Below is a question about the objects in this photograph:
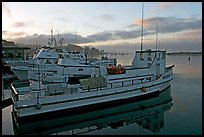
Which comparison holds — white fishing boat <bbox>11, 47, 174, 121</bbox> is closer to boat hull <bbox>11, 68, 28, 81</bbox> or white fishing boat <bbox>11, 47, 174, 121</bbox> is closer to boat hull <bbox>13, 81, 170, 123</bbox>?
boat hull <bbox>13, 81, 170, 123</bbox>

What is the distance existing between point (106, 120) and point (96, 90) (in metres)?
2.30

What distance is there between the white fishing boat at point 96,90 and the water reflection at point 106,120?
0.55m

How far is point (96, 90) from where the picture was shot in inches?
606

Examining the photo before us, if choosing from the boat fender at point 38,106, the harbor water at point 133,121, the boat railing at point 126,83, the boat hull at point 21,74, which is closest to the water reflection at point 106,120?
the harbor water at point 133,121

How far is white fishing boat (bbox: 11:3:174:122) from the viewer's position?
13086 millimetres

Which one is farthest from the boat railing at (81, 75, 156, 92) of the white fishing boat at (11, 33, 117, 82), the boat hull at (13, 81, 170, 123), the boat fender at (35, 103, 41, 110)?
the white fishing boat at (11, 33, 117, 82)

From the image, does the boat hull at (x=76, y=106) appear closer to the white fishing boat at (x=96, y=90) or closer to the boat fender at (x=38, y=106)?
the white fishing boat at (x=96, y=90)

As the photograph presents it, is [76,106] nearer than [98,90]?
Yes

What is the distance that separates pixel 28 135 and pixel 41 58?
53.4 ft

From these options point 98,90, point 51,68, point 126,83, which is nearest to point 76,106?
point 98,90

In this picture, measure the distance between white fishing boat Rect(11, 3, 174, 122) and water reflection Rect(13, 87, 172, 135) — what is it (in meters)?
0.55

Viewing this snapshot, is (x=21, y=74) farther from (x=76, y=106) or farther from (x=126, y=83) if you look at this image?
(x=76, y=106)

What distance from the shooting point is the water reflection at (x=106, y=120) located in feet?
40.0

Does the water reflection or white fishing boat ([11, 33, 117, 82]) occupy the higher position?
white fishing boat ([11, 33, 117, 82])
